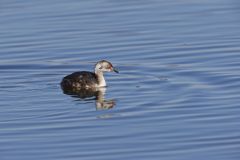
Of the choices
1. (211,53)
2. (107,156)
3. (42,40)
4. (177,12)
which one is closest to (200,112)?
(107,156)

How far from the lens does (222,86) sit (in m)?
19.0

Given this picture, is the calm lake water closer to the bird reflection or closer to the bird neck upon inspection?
the bird reflection

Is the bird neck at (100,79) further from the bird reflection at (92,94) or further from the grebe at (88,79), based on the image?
the bird reflection at (92,94)

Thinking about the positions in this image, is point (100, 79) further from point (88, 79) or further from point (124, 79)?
point (124, 79)

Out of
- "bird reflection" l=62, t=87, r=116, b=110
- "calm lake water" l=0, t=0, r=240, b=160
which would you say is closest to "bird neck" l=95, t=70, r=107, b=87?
"bird reflection" l=62, t=87, r=116, b=110

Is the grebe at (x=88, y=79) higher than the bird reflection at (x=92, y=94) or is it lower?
higher

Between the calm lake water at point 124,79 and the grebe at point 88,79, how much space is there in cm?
28

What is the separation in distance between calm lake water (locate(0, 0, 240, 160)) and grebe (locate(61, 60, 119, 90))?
277mm

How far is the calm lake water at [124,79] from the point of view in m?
15.0

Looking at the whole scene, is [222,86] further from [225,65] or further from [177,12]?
[177,12]

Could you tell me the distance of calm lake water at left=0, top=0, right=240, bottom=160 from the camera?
15016mm

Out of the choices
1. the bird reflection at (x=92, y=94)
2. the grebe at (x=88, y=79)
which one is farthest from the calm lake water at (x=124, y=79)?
the grebe at (x=88, y=79)

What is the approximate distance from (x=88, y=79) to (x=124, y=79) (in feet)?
2.38

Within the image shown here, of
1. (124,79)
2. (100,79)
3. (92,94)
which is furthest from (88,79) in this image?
(124,79)
